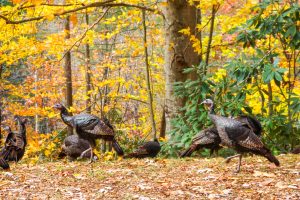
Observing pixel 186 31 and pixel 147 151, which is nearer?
pixel 186 31

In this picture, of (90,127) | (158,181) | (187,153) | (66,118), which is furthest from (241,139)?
(66,118)

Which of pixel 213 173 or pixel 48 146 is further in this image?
pixel 48 146

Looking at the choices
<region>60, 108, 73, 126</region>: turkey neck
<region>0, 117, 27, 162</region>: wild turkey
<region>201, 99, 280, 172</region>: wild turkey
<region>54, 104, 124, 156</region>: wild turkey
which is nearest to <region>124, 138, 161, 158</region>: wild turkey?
<region>54, 104, 124, 156</region>: wild turkey

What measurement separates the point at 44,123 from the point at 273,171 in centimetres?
2989

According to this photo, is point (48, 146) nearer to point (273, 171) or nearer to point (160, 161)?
point (160, 161)

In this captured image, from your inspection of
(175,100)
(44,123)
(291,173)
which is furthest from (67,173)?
(44,123)

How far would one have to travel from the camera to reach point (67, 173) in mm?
7914

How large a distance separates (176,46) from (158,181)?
19.9 feet

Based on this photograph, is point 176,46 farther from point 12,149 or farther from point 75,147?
point 12,149

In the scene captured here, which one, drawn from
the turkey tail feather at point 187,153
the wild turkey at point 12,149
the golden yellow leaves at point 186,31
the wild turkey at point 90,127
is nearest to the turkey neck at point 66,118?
the wild turkey at point 90,127

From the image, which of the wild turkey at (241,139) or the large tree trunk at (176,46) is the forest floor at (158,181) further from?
the large tree trunk at (176,46)

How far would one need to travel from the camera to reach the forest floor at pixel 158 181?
604 centimetres

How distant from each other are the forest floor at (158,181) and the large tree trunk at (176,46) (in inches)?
145

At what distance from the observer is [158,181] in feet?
22.5
